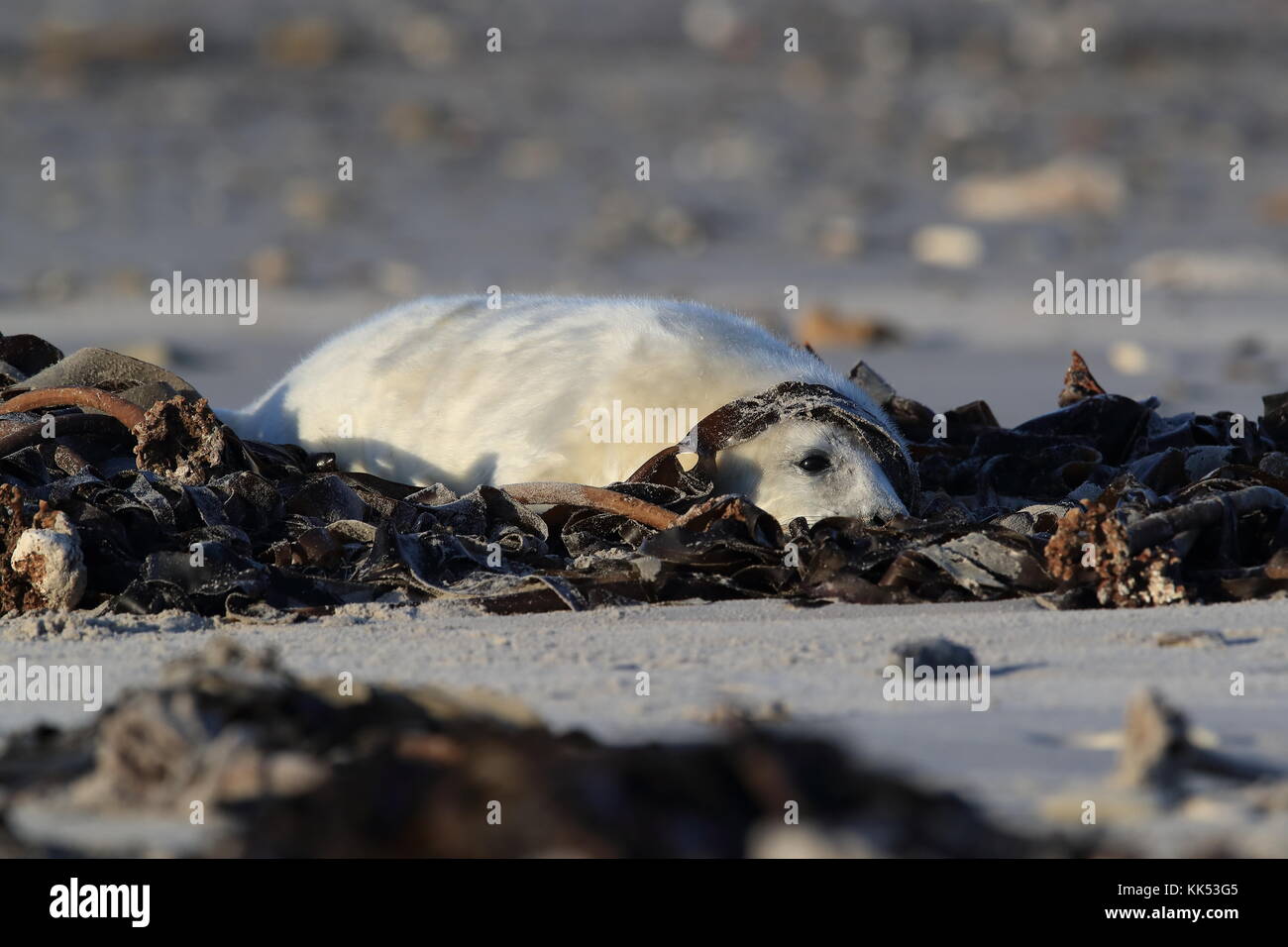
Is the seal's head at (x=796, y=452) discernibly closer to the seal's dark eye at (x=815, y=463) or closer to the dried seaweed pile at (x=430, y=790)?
the seal's dark eye at (x=815, y=463)

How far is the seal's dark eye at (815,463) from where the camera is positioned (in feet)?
14.5

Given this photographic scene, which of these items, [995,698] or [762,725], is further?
[995,698]

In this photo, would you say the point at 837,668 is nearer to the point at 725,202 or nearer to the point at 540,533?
the point at 540,533

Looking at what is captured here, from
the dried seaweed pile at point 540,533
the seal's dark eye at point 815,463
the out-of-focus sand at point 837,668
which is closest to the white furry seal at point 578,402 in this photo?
the seal's dark eye at point 815,463

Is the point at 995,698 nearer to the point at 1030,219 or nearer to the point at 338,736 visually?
the point at 338,736

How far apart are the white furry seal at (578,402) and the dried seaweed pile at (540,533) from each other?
0.16 m

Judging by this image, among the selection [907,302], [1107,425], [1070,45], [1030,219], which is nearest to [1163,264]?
[1030,219]

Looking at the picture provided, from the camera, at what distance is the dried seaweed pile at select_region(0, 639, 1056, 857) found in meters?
1.92

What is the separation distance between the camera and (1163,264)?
1099 cm

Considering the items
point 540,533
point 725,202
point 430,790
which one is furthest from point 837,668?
point 725,202


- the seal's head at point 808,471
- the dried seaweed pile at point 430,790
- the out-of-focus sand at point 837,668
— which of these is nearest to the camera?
the dried seaweed pile at point 430,790

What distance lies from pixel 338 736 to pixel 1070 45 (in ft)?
47.1

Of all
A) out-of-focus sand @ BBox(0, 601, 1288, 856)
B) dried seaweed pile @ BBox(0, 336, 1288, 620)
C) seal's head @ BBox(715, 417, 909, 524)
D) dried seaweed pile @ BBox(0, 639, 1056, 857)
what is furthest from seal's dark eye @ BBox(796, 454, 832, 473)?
dried seaweed pile @ BBox(0, 639, 1056, 857)

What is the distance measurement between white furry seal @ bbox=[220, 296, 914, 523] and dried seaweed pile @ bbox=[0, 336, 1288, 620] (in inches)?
6.4
